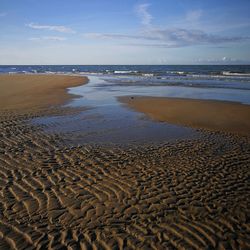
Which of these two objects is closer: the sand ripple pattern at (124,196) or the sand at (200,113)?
the sand ripple pattern at (124,196)

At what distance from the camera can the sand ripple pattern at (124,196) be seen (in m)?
4.56

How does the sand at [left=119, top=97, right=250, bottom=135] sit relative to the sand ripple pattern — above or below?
above

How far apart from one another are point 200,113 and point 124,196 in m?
10.6

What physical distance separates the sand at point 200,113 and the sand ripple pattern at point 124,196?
310cm

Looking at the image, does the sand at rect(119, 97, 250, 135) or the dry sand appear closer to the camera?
the dry sand

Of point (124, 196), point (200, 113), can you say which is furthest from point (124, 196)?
point (200, 113)

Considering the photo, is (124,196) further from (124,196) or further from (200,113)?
(200,113)

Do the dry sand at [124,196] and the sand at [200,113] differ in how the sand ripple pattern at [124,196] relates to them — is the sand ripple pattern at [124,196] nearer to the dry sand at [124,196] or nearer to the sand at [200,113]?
the dry sand at [124,196]

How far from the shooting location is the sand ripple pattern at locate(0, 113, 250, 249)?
179 inches

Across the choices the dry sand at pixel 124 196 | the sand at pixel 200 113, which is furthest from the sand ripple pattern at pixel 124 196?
the sand at pixel 200 113

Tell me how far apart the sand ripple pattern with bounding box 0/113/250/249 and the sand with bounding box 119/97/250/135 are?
3.10m

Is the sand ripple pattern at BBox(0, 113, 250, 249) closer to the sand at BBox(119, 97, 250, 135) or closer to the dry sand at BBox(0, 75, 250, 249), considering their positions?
the dry sand at BBox(0, 75, 250, 249)

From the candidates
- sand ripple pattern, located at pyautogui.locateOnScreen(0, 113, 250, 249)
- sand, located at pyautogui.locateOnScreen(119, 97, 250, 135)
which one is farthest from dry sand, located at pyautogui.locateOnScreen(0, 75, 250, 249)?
sand, located at pyautogui.locateOnScreen(119, 97, 250, 135)

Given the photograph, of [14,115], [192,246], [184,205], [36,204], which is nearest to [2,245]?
[36,204]
